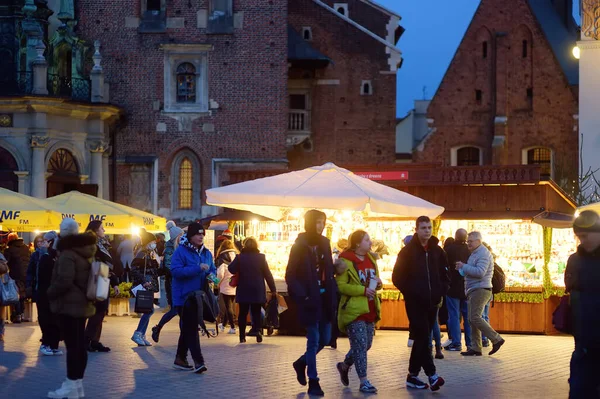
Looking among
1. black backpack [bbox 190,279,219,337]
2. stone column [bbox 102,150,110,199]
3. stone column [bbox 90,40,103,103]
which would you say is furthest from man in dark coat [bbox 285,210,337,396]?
stone column [bbox 102,150,110,199]

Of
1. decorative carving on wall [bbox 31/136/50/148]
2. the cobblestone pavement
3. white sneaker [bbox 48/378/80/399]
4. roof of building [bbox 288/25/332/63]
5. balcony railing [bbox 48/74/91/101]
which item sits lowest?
the cobblestone pavement

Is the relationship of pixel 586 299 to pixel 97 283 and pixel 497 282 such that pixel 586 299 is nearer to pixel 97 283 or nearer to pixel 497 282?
pixel 97 283

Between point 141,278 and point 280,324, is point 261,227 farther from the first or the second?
point 141,278

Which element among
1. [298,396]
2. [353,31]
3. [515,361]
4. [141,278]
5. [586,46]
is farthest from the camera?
[353,31]

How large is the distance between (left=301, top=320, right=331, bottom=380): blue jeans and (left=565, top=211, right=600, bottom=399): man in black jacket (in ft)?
11.9

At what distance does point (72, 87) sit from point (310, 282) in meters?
26.7

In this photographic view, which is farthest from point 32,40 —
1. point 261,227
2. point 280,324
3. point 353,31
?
point 280,324

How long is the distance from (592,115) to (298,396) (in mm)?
29305

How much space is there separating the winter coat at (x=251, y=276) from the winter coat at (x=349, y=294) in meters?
6.24

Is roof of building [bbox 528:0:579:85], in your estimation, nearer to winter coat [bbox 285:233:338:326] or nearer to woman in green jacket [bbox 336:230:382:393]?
woman in green jacket [bbox 336:230:382:393]

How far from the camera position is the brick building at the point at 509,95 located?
48.6 m

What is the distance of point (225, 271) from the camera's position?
21.5m

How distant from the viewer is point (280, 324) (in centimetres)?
2061

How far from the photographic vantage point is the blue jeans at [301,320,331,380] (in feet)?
41.3
